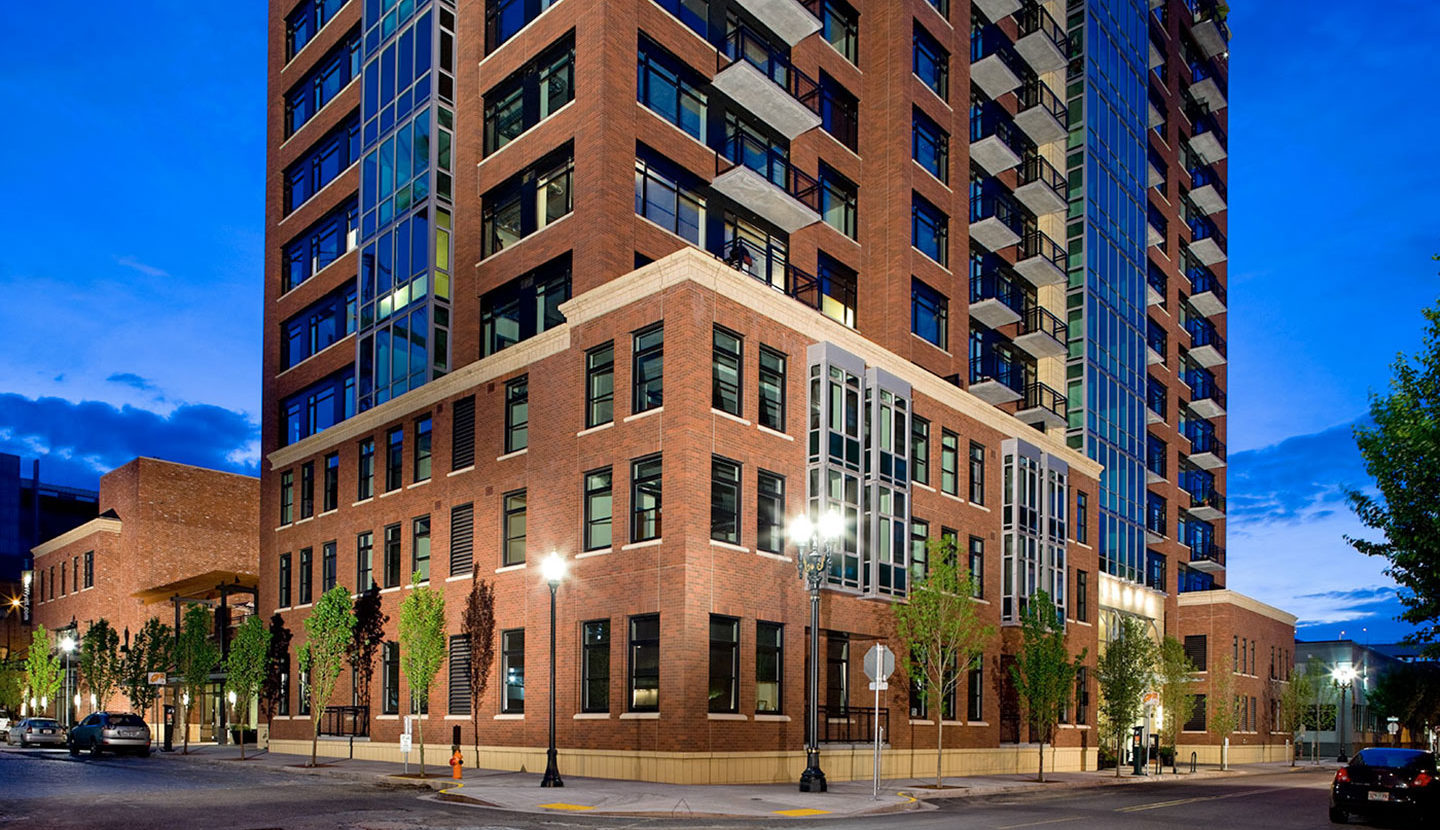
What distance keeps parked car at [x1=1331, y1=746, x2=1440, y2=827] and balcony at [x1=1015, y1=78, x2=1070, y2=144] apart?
128 ft

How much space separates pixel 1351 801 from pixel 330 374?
41.9m

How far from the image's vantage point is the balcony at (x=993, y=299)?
54719mm

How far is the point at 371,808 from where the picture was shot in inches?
915

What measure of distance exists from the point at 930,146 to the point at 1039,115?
431 inches

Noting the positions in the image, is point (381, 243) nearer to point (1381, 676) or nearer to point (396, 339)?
point (396, 339)

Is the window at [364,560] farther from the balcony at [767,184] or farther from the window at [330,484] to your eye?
the balcony at [767,184]

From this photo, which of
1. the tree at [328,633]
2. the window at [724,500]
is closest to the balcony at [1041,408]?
the window at [724,500]

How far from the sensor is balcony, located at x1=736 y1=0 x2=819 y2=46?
42062mm

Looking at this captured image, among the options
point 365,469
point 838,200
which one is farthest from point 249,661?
point 838,200

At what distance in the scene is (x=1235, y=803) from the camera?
3253cm

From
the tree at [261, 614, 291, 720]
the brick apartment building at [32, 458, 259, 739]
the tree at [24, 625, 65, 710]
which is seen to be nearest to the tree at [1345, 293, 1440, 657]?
the tree at [261, 614, 291, 720]

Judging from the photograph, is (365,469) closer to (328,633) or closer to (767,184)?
(328,633)

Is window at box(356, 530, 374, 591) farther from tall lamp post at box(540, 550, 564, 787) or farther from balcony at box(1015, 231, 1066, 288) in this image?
balcony at box(1015, 231, 1066, 288)

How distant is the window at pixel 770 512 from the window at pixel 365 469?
62.6 feet
